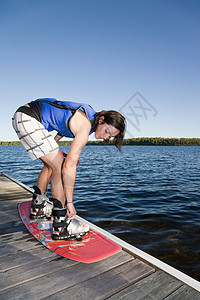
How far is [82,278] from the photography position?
2.08m

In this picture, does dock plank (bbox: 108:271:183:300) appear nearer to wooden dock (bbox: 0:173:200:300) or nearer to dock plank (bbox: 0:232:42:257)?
wooden dock (bbox: 0:173:200:300)

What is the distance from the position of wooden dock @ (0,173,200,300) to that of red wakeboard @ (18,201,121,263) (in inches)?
2.5

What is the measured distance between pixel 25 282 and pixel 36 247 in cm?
67

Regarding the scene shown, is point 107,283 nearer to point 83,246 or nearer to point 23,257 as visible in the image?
point 83,246

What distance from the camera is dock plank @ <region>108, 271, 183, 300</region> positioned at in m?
1.84

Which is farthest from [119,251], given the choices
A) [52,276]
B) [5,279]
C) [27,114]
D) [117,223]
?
[117,223]

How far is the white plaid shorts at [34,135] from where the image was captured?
105 inches

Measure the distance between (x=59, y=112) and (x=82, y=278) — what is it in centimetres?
187

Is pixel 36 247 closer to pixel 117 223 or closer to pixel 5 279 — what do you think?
pixel 5 279

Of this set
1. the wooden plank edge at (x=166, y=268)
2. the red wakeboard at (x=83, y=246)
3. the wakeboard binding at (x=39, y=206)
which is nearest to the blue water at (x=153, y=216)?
the wooden plank edge at (x=166, y=268)

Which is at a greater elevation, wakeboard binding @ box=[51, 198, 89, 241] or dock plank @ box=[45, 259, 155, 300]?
wakeboard binding @ box=[51, 198, 89, 241]

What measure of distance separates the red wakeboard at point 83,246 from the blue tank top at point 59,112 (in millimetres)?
1426

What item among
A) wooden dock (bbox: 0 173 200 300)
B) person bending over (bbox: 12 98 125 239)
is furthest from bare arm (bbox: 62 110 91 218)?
wooden dock (bbox: 0 173 200 300)

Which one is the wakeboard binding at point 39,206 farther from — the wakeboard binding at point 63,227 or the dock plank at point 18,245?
the wakeboard binding at point 63,227
